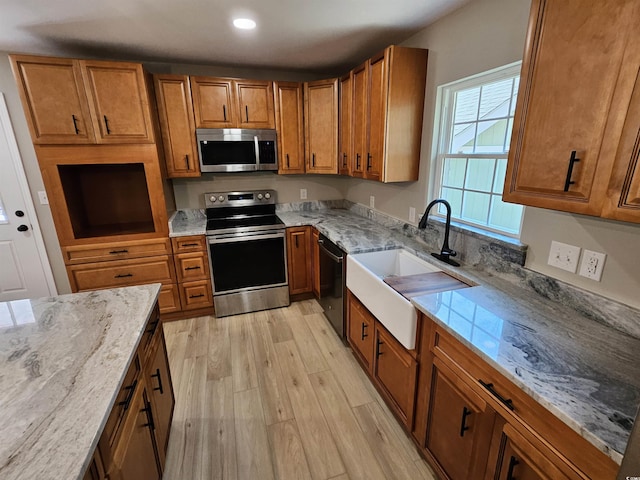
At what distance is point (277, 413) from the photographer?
189 centimetres

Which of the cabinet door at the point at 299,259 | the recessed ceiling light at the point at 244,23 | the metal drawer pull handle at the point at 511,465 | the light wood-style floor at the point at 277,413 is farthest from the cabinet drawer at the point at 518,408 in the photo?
the recessed ceiling light at the point at 244,23

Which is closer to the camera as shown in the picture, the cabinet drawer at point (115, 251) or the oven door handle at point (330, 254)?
the oven door handle at point (330, 254)

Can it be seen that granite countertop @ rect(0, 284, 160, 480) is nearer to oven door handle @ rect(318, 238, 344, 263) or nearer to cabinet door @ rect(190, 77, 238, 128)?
oven door handle @ rect(318, 238, 344, 263)

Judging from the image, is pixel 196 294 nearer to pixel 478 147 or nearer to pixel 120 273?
pixel 120 273

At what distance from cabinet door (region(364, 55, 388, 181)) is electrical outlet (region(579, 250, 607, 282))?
1.35m

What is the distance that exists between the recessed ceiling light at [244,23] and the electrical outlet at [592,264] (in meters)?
2.30

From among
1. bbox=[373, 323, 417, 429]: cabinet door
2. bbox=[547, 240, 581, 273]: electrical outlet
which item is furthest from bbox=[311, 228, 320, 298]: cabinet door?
bbox=[547, 240, 581, 273]: electrical outlet

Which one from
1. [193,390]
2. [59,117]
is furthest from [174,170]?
[193,390]

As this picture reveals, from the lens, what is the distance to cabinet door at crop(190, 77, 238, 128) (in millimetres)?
2779

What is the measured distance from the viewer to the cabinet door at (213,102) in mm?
2779

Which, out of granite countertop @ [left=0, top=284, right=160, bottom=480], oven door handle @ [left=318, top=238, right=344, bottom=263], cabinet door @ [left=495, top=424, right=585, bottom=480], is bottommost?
cabinet door @ [left=495, top=424, right=585, bottom=480]

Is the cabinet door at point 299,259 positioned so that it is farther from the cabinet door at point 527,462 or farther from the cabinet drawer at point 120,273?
the cabinet door at point 527,462

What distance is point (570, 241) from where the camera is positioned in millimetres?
1358

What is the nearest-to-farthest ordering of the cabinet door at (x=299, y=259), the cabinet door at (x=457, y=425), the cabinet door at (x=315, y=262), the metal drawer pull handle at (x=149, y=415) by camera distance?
1. the cabinet door at (x=457, y=425)
2. the metal drawer pull handle at (x=149, y=415)
3. the cabinet door at (x=315, y=262)
4. the cabinet door at (x=299, y=259)
